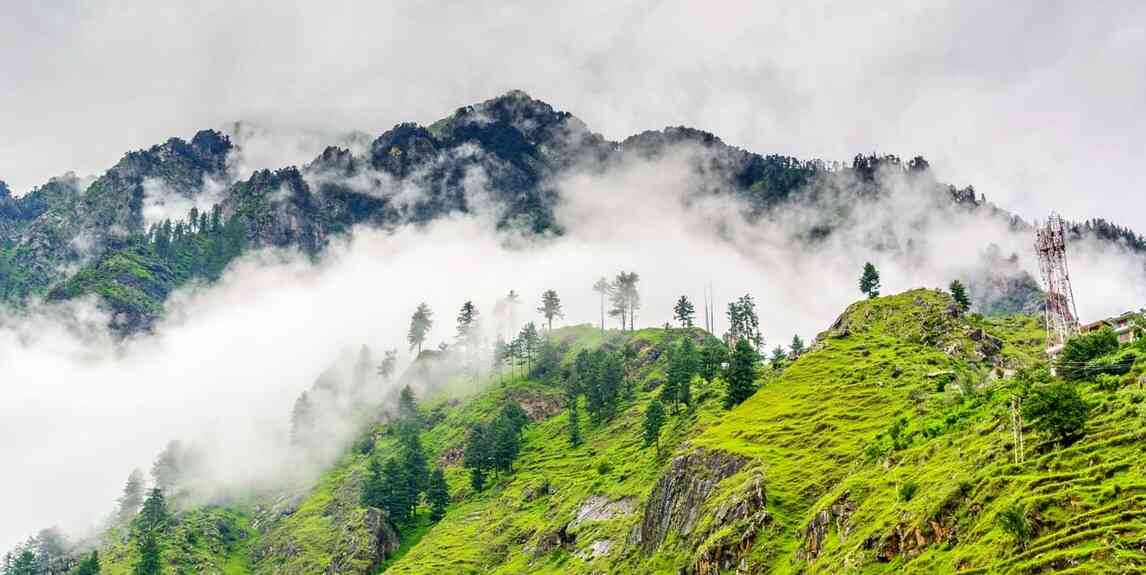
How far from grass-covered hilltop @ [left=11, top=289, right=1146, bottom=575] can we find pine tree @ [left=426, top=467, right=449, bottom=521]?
0.60 meters

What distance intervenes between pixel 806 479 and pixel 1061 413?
37104 millimetres

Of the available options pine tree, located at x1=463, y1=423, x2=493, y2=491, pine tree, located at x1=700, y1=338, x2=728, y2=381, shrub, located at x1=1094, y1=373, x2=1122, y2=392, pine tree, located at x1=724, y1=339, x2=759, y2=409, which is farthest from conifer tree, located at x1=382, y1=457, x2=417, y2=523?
shrub, located at x1=1094, y1=373, x2=1122, y2=392

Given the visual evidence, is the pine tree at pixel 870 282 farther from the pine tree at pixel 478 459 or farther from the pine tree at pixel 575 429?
the pine tree at pixel 478 459

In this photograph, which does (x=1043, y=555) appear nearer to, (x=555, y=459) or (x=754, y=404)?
(x=754, y=404)

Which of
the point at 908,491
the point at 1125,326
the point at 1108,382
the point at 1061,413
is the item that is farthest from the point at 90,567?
the point at 1125,326

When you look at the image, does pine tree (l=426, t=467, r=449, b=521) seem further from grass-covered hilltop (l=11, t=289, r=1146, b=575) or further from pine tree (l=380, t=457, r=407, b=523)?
pine tree (l=380, t=457, r=407, b=523)

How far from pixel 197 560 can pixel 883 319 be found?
6060 inches

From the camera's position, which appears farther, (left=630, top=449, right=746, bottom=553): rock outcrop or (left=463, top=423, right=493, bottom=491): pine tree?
(left=463, top=423, right=493, bottom=491): pine tree

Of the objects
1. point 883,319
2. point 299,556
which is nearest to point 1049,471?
point 883,319

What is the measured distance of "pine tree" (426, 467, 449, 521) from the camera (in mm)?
180625

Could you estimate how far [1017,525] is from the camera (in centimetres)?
5909

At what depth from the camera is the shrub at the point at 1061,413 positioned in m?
67.2

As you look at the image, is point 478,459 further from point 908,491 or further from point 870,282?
point 908,491

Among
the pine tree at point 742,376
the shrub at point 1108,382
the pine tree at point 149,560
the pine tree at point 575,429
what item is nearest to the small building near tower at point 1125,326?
the shrub at point 1108,382
